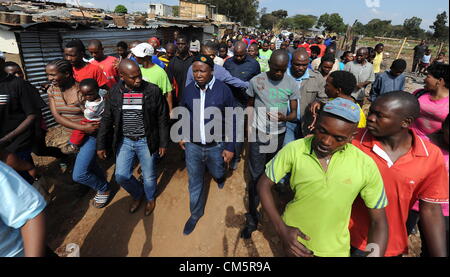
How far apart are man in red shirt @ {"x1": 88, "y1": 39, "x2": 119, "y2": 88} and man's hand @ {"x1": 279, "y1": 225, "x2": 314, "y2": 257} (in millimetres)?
3959

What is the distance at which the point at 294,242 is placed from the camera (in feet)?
4.87

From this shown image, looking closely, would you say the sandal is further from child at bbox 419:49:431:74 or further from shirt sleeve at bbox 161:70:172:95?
child at bbox 419:49:431:74

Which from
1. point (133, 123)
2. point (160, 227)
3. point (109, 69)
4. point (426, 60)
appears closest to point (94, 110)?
point (133, 123)

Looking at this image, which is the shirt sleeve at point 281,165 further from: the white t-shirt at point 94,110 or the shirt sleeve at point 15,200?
the white t-shirt at point 94,110

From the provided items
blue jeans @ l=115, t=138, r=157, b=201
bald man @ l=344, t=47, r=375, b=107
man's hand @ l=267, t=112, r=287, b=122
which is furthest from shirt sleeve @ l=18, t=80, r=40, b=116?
bald man @ l=344, t=47, r=375, b=107

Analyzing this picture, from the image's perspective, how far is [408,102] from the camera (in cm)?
155

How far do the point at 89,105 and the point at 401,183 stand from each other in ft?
11.0

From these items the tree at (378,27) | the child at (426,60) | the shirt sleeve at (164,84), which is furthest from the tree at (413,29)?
the shirt sleeve at (164,84)

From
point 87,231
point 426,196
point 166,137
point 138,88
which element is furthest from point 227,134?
point 87,231

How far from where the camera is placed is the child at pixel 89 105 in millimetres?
2904

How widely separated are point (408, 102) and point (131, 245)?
3.24m

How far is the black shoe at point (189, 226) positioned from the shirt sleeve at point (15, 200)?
2.08 m

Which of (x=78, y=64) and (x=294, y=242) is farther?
(x=78, y=64)

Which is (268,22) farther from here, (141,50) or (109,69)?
(141,50)
